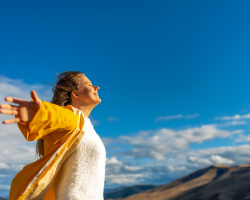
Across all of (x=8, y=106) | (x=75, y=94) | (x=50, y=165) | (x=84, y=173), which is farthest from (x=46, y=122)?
(x=75, y=94)

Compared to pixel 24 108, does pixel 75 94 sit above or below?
above

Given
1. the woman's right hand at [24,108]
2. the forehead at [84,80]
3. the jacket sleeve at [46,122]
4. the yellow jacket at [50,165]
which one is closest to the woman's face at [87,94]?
the forehead at [84,80]

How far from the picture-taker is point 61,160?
7.41 feet

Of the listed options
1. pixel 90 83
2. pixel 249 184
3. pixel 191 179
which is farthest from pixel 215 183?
pixel 90 83

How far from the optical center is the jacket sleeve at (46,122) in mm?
1783

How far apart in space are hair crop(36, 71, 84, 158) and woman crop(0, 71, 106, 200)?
0.36 meters

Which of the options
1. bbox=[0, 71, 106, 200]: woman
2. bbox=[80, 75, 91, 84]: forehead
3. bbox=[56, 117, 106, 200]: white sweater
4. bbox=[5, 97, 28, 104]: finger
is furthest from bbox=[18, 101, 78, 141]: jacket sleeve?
bbox=[80, 75, 91, 84]: forehead

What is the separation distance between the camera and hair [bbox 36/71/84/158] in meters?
2.78

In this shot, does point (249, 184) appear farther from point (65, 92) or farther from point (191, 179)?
point (65, 92)

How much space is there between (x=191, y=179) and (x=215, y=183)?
110 feet

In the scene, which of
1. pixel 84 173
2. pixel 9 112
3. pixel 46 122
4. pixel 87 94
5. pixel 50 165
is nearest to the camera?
pixel 9 112

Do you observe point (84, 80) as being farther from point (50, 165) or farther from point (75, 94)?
point (50, 165)

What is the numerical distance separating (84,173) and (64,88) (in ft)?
3.06

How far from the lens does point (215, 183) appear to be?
48625 millimetres
